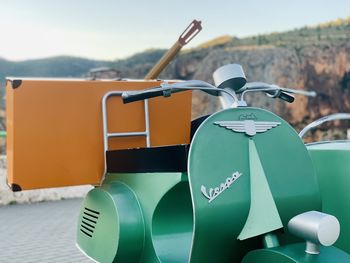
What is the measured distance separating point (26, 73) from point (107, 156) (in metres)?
13.9

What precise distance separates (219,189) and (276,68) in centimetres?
1416

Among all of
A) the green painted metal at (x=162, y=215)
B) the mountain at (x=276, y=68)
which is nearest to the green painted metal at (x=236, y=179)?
the green painted metal at (x=162, y=215)

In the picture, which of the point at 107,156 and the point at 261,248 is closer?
the point at 261,248

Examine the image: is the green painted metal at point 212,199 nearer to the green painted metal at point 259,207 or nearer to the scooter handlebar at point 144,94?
the green painted metal at point 259,207

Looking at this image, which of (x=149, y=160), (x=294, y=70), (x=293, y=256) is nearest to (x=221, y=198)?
(x=293, y=256)

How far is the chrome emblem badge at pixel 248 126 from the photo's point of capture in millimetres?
1533

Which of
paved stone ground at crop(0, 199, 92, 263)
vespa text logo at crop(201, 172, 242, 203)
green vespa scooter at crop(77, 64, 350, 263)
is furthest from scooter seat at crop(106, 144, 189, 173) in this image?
paved stone ground at crop(0, 199, 92, 263)

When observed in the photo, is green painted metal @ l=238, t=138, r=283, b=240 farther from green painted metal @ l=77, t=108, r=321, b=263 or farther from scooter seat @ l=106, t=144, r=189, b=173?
scooter seat @ l=106, t=144, r=189, b=173

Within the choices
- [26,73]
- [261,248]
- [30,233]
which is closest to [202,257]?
[261,248]

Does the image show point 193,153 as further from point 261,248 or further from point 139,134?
point 139,134

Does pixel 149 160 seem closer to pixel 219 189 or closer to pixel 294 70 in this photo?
pixel 219 189

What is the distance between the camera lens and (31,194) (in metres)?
7.36

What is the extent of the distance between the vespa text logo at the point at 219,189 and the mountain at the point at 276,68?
41.0 feet

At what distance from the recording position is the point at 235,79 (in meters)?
1.77
